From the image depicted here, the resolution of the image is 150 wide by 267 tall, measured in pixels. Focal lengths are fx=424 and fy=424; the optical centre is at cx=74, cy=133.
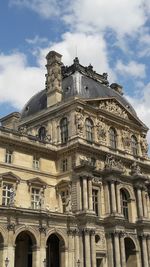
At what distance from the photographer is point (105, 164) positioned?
49.5m

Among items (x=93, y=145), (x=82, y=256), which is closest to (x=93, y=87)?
(x=93, y=145)

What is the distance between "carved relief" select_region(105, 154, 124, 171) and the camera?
160 ft

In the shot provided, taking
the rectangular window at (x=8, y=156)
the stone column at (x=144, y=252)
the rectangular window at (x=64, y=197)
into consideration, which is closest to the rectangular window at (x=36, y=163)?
the rectangular window at (x=8, y=156)

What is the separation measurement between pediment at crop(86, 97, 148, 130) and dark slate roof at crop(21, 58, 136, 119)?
0.90 m

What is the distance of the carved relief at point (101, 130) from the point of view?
169 ft

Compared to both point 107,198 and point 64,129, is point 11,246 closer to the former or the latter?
point 107,198

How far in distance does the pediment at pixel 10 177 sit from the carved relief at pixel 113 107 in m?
15.0

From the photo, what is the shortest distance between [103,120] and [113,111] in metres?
2.57

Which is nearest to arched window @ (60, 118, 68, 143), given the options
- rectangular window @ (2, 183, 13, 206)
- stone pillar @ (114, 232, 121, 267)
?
rectangular window @ (2, 183, 13, 206)

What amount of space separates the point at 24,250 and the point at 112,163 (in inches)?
558

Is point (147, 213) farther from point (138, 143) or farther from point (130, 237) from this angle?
point (138, 143)

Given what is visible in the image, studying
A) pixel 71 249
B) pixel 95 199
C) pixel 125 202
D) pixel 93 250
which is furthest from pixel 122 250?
pixel 125 202

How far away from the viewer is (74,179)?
46.0 metres

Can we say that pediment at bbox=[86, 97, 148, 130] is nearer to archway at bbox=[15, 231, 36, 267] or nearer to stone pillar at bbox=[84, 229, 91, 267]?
stone pillar at bbox=[84, 229, 91, 267]
